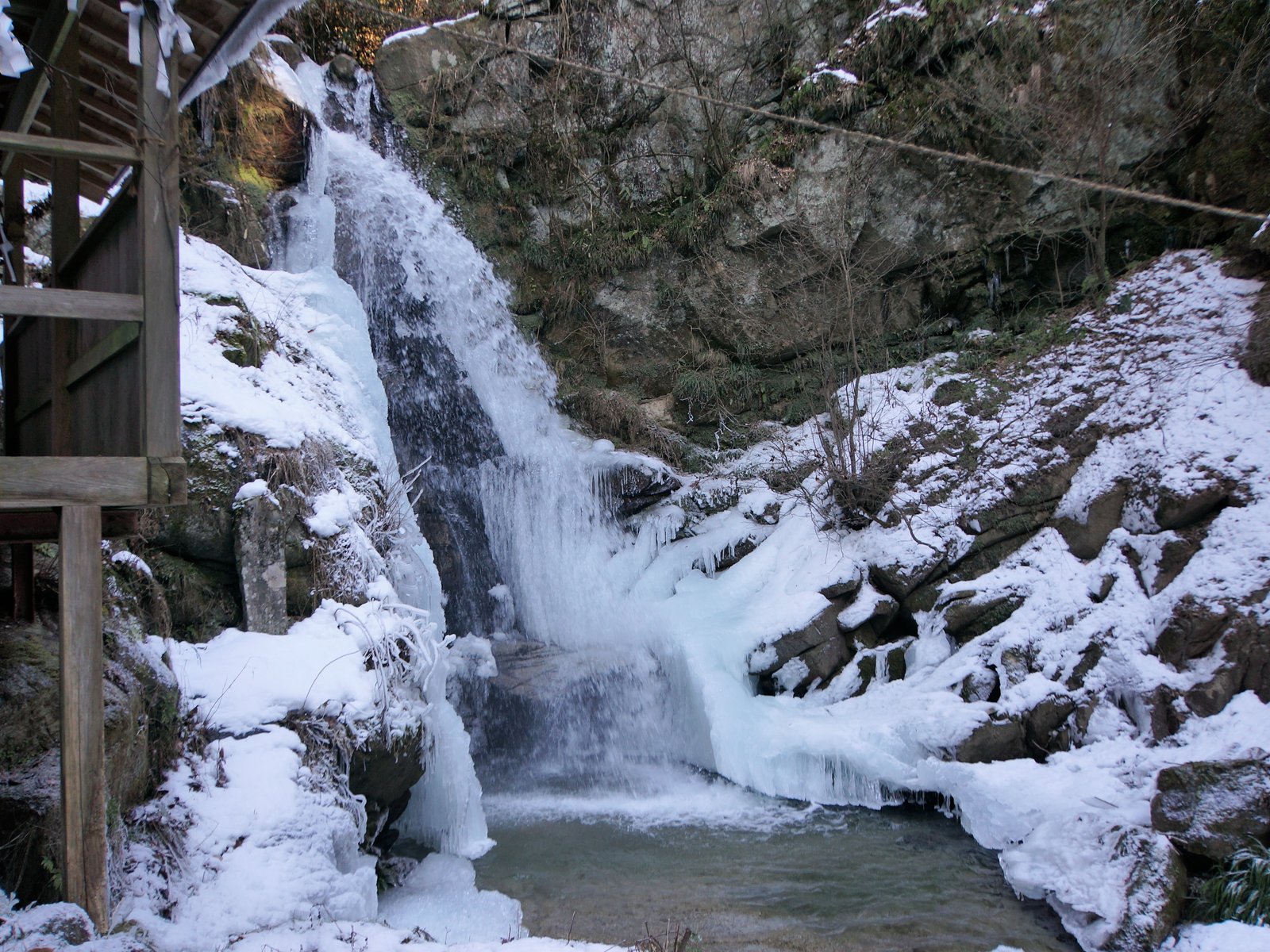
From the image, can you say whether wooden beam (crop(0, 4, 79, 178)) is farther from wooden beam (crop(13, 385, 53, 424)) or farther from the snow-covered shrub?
the snow-covered shrub

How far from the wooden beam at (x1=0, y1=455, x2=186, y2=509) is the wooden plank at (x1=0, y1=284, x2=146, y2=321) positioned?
516 mm

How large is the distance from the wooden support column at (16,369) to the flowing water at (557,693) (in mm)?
2474

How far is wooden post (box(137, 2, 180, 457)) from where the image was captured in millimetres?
3154

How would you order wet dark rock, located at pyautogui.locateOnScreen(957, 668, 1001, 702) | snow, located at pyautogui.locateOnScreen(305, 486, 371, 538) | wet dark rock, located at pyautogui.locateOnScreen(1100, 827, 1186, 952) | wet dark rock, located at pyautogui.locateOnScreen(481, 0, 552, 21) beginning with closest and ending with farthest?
1. wet dark rock, located at pyautogui.locateOnScreen(1100, 827, 1186, 952)
2. snow, located at pyautogui.locateOnScreen(305, 486, 371, 538)
3. wet dark rock, located at pyautogui.locateOnScreen(957, 668, 1001, 702)
4. wet dark rock, located at pyautogui.locateOnScreen(481, 0, 552, 21)

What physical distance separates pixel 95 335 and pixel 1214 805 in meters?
6.05

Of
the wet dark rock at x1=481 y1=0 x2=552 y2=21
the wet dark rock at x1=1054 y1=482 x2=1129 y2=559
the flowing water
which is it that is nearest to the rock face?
the wet dark rock at x1=481 y1=0 x2=552 y2=21

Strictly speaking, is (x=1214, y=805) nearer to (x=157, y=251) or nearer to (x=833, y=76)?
(x=157, y=251)

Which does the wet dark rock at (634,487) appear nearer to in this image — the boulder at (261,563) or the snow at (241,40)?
the boulder at (261,563)

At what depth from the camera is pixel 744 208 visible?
1069cm

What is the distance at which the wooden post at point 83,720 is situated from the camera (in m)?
3.00

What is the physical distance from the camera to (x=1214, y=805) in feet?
14.9

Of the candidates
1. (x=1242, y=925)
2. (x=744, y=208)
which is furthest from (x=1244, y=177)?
(x=1242, y=925)

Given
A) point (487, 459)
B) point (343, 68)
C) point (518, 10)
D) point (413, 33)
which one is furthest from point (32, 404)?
point (518, 10)

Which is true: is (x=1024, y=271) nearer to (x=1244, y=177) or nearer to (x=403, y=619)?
(x=1244, y=177)
